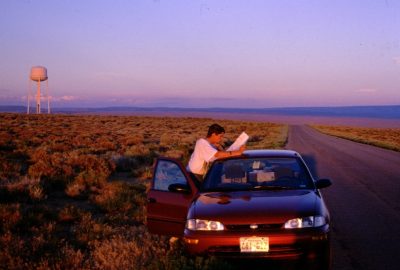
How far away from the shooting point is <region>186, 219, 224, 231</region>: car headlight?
568cm

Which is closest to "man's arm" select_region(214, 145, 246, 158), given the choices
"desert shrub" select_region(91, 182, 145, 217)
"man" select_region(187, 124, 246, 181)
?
"man" select_region(187, 124, 246, 181)

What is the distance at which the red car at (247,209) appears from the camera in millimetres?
5414

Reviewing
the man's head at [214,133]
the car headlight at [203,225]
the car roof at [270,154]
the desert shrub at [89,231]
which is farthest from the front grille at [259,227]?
the desert shrub at [89,231]

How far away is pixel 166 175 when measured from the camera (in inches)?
279

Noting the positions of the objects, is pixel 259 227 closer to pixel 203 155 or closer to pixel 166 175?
pixel 166 175

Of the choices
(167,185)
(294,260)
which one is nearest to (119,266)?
(167,185)

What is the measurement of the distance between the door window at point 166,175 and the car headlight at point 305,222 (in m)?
1.97

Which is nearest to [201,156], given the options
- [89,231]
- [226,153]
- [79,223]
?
[226,153]

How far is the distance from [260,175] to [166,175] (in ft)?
4.21

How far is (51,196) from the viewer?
12375 mm

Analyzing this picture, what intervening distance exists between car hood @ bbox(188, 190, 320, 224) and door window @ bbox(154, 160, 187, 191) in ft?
2.34

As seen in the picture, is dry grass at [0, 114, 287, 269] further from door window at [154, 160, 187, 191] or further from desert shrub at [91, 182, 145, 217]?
door window at [154, 160, 187, 191]

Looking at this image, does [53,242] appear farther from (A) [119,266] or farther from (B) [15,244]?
(A) [119,266]

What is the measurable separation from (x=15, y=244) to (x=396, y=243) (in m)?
A: 5.34
